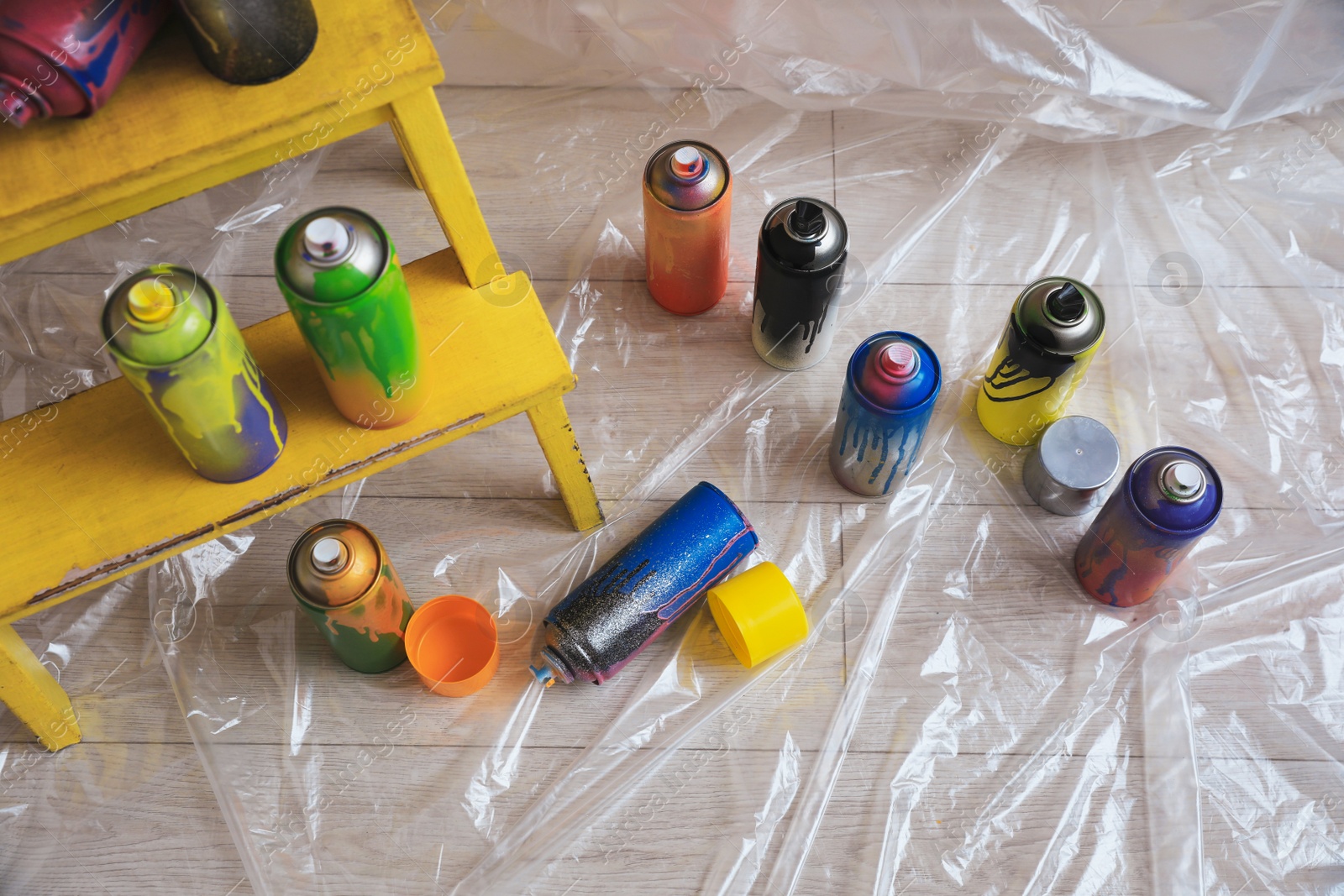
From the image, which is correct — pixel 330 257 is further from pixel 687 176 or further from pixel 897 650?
pixel 897 650

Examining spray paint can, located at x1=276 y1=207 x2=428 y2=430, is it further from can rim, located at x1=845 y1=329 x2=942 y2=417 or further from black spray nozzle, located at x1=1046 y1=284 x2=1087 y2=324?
black spray nozzle, located at x1=1046 y1=284 x2=1087 y2=324

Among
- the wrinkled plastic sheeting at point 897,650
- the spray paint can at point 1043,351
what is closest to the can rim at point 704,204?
the wrinkled plastic sheeting at point 897,650

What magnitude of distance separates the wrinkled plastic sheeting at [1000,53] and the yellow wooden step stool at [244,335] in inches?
17.3

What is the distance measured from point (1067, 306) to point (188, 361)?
0.68 metres

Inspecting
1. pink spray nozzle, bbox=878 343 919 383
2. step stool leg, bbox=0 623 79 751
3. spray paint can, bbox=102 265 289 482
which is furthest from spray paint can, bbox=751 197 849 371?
step stool leg, bbox=0 623 79 751

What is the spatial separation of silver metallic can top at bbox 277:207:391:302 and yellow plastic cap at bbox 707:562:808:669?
412mm

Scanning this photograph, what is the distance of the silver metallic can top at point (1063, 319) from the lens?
84 centimetres

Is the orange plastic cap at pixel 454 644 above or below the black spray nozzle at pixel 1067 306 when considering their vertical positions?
below

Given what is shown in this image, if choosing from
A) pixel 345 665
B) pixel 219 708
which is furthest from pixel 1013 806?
pixel 219 708

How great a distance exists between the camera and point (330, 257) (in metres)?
0.62

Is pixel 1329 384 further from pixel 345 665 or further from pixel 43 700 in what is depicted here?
pixel 43 700

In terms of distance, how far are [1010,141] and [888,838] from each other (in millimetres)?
760

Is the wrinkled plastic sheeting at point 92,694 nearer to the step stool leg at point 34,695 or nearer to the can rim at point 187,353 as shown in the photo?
the step stool leg at point 34,695

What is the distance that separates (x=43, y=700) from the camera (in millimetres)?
842
